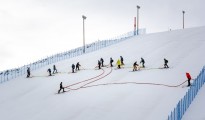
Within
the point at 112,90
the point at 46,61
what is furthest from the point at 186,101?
the point at 46,61

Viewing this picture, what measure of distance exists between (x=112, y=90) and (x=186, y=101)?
868 centimetres

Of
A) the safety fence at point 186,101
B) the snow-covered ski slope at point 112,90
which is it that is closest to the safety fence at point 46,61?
the snow-covered ski slope at point 112,90

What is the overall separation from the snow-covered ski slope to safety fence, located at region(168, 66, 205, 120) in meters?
1.12

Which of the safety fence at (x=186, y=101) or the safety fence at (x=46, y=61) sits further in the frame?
the safety fence at (x=46, y=61)

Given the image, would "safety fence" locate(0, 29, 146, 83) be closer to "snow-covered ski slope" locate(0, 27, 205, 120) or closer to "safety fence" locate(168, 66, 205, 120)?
"snow-covered ski slope" locate(0, 27, 205, 120)

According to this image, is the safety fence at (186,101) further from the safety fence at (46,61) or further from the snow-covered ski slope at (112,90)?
the safety fence at (46,61)

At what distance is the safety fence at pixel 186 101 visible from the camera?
746 inches

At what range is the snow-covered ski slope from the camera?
23.2 meters

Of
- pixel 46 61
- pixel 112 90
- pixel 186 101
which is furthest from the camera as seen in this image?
pixel 46 61

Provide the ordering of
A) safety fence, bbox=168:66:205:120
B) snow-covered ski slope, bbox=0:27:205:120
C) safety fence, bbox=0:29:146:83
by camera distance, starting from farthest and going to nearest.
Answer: safety fence, bbox=0:29:146:83 < snow-covered ski slope, bbox=0:27:205:120 < safety fence, bbox=168:66:205:120

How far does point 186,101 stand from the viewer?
20.9 meters

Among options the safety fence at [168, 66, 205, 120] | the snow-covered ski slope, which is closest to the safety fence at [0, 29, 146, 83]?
the snow-covered ski slope

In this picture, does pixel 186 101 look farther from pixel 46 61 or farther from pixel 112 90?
pixel 46 61

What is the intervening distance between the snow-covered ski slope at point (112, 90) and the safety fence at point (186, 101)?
1.12m
